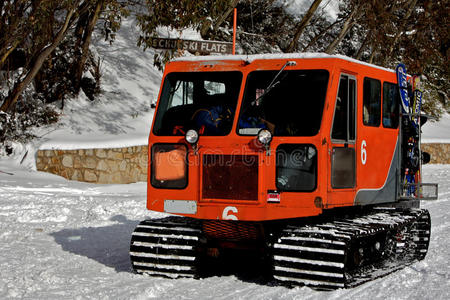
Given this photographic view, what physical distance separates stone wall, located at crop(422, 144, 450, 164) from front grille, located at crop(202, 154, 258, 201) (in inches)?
918

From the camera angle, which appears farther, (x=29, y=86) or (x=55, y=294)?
(x=29, y=86)

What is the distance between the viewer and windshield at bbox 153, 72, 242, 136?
7758 millimetres

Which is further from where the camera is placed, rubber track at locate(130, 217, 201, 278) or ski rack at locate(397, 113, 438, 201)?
ski rack at locate(397, 113, 438, 201)

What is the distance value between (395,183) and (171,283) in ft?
11.3

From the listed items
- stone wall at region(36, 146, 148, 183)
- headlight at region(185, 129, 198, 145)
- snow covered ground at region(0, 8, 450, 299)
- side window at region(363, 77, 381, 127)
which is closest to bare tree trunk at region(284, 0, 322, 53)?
snow covered ground at region(0, 8, 450, 299)

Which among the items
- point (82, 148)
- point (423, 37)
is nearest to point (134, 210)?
point (82, 148)

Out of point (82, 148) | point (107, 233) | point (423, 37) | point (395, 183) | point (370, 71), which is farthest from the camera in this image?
point (423, 37)

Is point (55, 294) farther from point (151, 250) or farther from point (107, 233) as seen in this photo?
point (107, 233)

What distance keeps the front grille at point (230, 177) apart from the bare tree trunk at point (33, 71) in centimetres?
1235

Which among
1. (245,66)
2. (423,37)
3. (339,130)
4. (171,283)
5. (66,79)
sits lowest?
(171,283)

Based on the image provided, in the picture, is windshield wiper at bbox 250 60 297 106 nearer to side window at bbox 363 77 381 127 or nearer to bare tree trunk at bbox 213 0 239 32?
side window at bbox 363 77 381 127

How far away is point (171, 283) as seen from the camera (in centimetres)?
744

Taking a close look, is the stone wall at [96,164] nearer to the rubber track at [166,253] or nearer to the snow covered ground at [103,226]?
the snow covered ground at [103,226]

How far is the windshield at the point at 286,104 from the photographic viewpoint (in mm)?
7395
